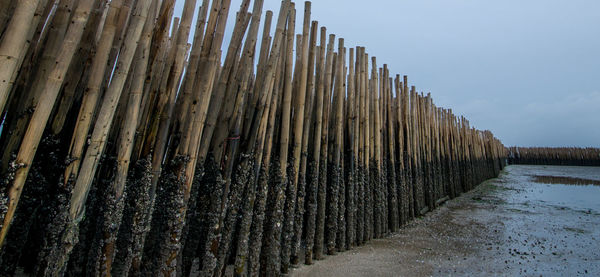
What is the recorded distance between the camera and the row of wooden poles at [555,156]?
3141 cm

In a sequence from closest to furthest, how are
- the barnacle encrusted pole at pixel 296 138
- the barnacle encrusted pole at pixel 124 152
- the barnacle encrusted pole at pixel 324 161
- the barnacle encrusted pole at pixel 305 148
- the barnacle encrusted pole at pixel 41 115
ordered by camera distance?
the barnacle encrusted pole at pixel 41 115 < the barnacle encrusted pole at pixel 124 152 < the barnacle encrusted pole at pixel 296 138 < the barnacle encrusted pole at pixel 305 148 < the barnacle encrusted pole at pixel 324 161

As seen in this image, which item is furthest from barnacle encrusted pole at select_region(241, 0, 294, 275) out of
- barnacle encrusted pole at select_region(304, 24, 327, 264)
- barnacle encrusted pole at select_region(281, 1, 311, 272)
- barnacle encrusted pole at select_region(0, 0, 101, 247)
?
barnacle encrusted pole at select_region(0, 0, 101, 247)

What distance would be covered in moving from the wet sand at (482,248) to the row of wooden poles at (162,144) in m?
0.45

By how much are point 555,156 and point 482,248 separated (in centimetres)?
3810

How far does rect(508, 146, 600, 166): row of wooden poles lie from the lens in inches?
1236

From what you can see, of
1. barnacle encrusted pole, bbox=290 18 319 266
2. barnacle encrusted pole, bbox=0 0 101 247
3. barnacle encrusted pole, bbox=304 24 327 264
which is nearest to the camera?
barnacle encrusted pole, bbox=0 0 101 247

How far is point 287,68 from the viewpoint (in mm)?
3227

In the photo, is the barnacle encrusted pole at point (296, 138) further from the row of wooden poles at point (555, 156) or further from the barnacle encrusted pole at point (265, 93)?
the row of wooden poles at point (555, 156)

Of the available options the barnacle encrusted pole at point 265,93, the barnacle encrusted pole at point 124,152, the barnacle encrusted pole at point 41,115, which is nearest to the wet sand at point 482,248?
the barnacle encrusted pole at point 265,93

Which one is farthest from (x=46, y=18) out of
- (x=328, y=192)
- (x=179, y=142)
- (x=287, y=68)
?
(x=328, y=192)

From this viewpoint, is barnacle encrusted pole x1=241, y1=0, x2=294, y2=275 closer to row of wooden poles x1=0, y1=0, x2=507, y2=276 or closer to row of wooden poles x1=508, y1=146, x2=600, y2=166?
row of wooden poles x1=0, y1=0, x2=507, y2=276

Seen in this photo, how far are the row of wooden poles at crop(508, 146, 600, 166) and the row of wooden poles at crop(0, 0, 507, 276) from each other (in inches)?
1546

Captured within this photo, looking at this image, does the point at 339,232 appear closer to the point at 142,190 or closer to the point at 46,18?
the point at 142,190

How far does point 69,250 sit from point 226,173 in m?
1.15
